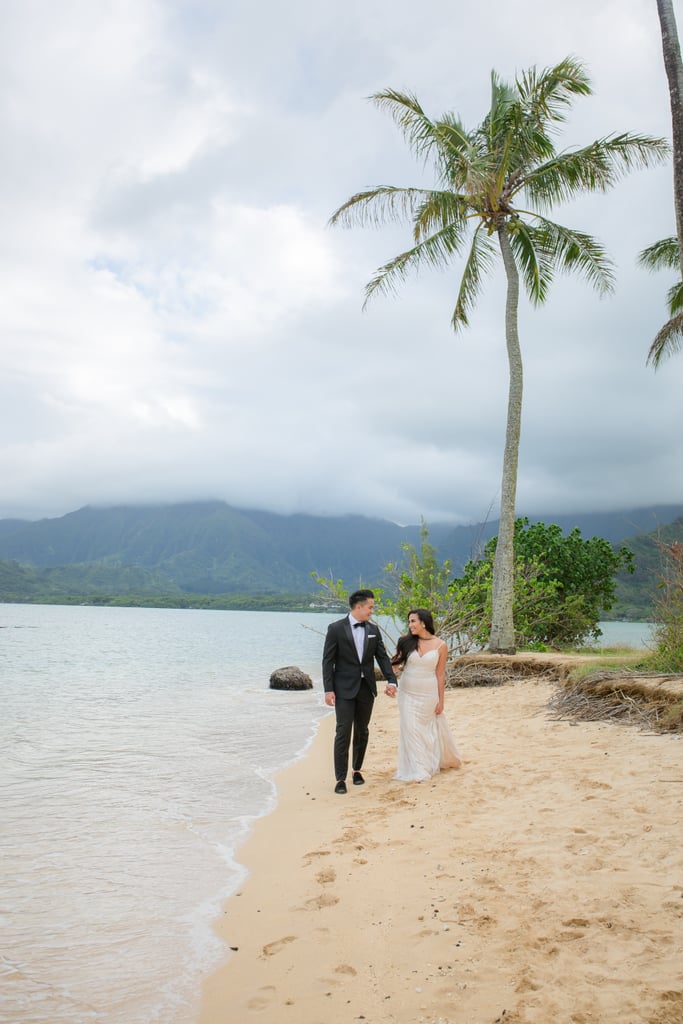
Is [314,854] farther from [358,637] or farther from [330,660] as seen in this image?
[358,637]

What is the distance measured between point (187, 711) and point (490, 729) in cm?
944

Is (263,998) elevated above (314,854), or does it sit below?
above

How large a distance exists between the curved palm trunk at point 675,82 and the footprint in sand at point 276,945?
896cm

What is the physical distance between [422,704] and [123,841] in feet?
10.5

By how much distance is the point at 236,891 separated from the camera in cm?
509

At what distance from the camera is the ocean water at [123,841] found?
12.5ft

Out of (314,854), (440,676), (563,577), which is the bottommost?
(314,854)

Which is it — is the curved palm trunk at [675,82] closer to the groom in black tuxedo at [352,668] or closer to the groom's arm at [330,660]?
the groom in black tuxedo at [352,668]

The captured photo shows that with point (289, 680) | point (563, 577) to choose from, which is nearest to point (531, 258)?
point (563, 577)

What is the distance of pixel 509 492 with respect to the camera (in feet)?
50.6

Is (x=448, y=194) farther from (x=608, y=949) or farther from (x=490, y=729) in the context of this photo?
(x=608, y=949)

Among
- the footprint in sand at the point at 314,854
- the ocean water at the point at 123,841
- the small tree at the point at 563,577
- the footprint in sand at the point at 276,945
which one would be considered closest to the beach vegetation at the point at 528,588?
the small tree at the point at 563,577

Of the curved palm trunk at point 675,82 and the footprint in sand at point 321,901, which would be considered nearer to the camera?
the footprint in sand at point 321,901

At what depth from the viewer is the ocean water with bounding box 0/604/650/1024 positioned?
3.81m
